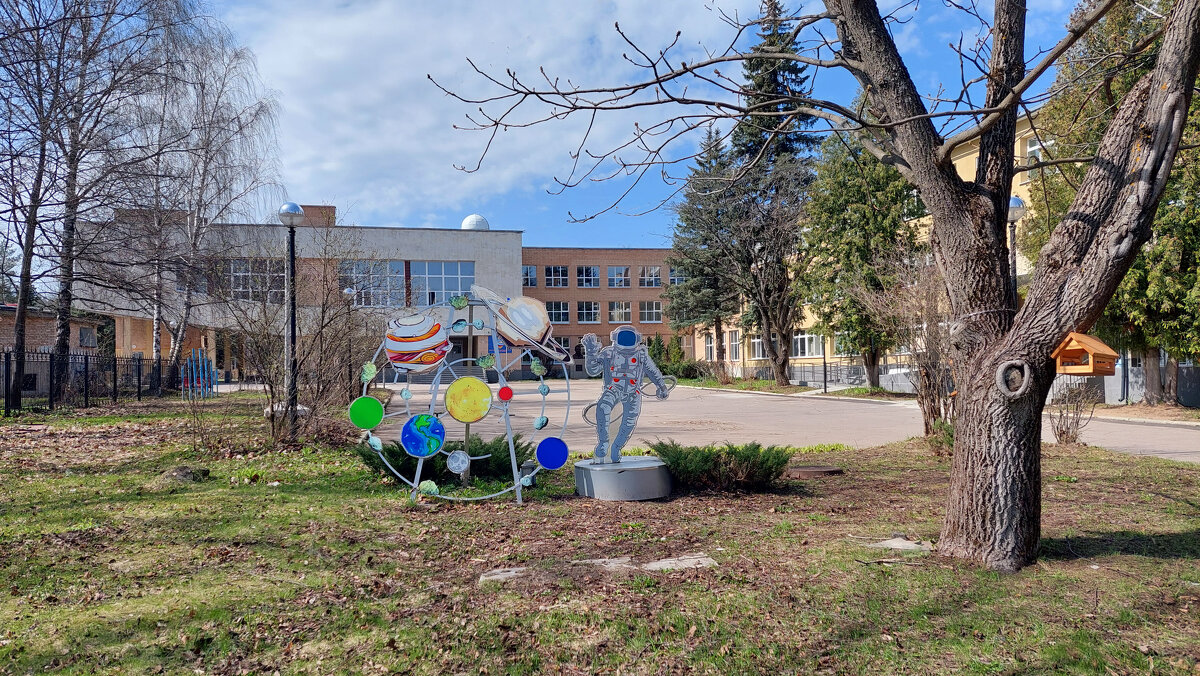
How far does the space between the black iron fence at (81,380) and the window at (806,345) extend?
104ft

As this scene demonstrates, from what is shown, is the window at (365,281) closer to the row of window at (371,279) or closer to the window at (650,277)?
the row of window at (371,279)

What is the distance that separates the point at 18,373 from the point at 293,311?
1091 centimetres

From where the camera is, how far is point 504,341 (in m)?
8.09

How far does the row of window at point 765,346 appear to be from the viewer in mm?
40219

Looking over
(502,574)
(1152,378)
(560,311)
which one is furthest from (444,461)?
(560,311)

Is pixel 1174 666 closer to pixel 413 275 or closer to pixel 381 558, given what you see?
pixel 381 558

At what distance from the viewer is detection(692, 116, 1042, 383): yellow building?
2741 cm

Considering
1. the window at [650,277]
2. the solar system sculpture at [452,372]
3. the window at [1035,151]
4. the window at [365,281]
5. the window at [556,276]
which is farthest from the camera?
the window at [650,277]

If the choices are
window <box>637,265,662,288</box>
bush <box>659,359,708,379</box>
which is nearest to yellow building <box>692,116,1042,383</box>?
bush <box>659,359,708,379</box>

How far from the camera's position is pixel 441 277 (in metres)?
52.6

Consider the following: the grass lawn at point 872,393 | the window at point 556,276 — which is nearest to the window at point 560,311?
the window at point 556,276

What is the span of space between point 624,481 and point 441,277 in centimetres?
4655

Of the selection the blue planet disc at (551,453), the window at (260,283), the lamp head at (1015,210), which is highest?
the lamp head at (1015,210)

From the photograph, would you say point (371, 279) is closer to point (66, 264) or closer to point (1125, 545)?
point (66, 264)
